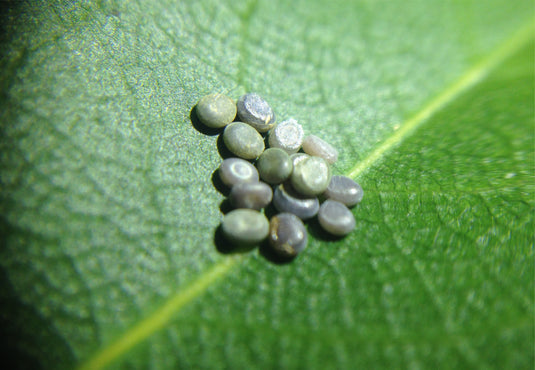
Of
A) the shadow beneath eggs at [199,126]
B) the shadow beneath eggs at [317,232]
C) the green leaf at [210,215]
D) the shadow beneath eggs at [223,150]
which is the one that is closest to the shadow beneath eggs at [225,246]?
the green leaf at [210,215]

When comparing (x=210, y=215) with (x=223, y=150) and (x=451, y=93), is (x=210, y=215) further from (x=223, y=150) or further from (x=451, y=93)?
(x=451, y=93)

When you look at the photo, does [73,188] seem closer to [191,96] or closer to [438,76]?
[191,96]

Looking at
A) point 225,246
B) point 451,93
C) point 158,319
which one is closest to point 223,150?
point 225,246

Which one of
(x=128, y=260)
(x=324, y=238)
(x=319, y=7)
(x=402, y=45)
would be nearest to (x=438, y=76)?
(x=402, y=45)

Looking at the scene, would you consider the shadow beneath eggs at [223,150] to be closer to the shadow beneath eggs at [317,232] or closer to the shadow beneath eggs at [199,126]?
the shadow beneath eggs at [199,126]

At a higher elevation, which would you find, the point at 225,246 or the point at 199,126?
the point at 199,126

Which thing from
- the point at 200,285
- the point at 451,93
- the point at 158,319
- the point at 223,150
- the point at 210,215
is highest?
the point at 451,93
